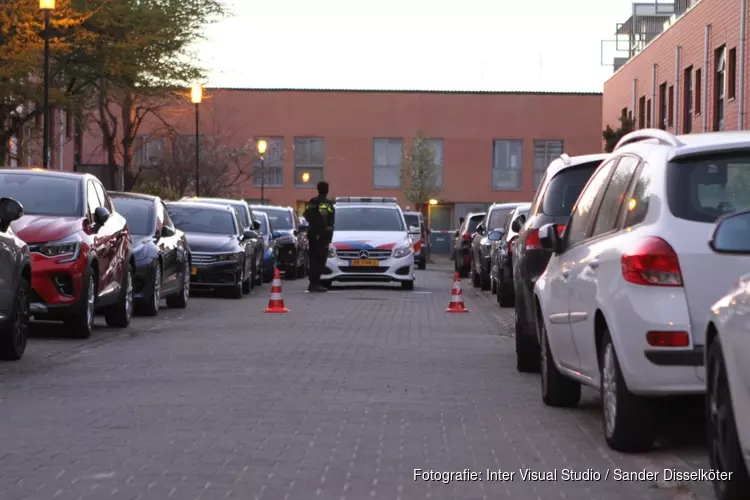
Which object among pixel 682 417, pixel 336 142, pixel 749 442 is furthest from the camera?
pixel 336 142

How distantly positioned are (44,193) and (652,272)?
10.6m

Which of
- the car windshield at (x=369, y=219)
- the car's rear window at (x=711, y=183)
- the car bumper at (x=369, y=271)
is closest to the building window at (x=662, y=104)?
the car windshield at (x=369, y=219)

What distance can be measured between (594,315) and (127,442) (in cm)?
262

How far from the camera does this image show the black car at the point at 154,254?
69.2 feet

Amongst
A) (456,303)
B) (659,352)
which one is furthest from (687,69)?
(659,352)

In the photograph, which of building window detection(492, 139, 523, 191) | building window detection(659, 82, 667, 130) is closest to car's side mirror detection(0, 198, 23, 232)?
building window detection(659, 82, 667, 130)

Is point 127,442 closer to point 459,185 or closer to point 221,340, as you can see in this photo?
point 221,340

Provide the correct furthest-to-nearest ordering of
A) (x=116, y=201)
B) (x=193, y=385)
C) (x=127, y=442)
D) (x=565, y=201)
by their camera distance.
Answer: (x=116, y=201) < (x=565, y=201) < (x=193, y=385) < (x=127, y=442)

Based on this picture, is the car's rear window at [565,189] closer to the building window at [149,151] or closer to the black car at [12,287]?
the black car at [12,287]

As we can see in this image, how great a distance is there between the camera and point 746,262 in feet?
27.1

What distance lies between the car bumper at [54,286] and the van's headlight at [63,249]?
0.04 meters

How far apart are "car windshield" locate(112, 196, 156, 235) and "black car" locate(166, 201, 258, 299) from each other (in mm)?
4600

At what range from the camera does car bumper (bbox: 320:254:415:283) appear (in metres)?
30.8

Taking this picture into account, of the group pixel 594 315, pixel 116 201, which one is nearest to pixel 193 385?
pixel 594 315
